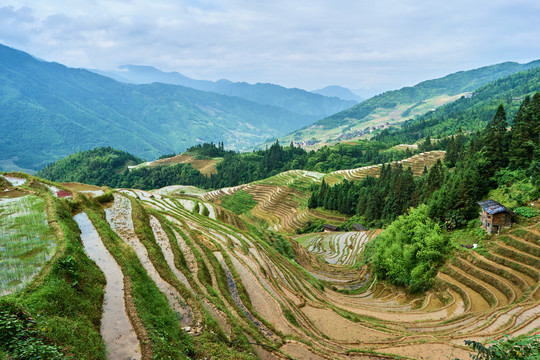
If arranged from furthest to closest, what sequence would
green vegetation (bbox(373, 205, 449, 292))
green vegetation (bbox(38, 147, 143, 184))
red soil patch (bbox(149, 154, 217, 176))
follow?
red soil patch (bbox(149, 154, 217, 176)) < green vegetation (bbox(38, 147, 143, 184)) < green vegetation (bbox(373, 205, 449, 292))

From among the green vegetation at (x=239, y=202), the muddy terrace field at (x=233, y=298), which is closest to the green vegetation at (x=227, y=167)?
the green vegetation at (x=239, y=202)

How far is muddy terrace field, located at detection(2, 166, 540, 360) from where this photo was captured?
33.7ft

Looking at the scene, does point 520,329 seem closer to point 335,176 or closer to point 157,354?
point 157,354

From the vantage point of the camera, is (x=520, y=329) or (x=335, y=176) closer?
(x=520, y=329)

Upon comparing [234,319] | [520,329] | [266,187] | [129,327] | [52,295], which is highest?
[52,295]

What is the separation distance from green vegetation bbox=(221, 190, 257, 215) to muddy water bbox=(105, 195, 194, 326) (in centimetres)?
7042

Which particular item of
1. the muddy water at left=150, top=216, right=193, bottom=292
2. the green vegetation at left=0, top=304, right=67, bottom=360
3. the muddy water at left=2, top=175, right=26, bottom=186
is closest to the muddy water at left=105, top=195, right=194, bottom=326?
the muddy water at left=150, top=216, right=193, bottom=292

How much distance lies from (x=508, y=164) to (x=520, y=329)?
24.6m

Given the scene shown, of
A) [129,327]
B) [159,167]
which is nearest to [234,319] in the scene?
[129,327]

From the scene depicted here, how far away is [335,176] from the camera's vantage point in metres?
108

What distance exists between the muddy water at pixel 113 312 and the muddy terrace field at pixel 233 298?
0.04 meters

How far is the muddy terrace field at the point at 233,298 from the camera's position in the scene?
10.3 metres

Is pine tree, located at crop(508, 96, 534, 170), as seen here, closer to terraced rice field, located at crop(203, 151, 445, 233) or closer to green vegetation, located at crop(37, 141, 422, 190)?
terraced rice field, located at crop(203, 151, 445, 233)

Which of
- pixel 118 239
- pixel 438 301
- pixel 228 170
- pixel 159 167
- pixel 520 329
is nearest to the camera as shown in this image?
Answer: pixel 520 329
